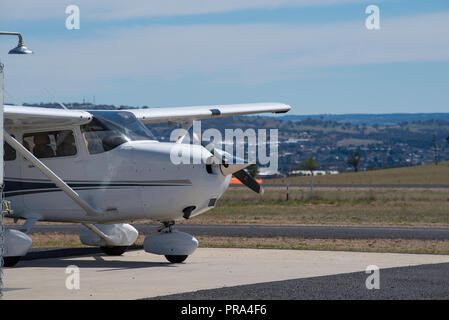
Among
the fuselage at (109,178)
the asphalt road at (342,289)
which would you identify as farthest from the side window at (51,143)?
the asphalt road at (342,289)

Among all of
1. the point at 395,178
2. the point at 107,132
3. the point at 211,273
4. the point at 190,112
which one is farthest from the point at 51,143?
the point at 395,178

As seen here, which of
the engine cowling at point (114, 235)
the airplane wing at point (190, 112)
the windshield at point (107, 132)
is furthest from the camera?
the airplane wing at point (190, 112)

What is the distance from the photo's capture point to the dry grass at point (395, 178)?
92875 mm

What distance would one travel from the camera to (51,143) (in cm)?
1644

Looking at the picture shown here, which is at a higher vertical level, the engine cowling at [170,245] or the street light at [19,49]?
the street light at [19,49]

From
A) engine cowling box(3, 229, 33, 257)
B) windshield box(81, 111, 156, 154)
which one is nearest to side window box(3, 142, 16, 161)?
windshield box(81, 111, 156, 154)

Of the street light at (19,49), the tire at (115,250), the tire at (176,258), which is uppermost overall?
the street light at (19,49)

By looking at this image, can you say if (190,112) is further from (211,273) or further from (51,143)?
(211,273)

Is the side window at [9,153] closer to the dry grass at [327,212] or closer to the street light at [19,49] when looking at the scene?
the street light at [19,49]

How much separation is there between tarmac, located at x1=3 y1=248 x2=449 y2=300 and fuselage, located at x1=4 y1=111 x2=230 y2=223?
1103mm

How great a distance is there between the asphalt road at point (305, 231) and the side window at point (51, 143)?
797cm
